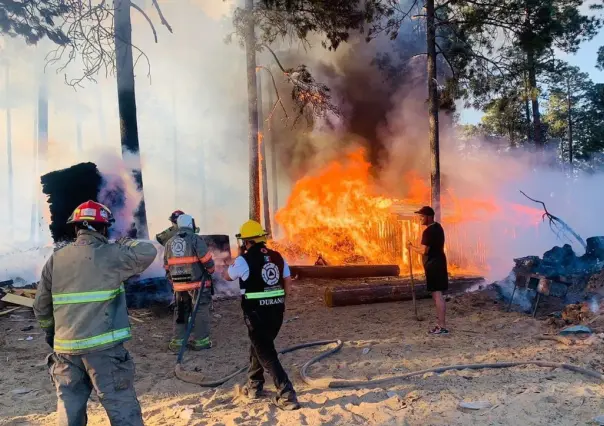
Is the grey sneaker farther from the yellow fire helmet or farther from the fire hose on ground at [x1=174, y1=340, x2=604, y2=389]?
the yellow fire helmet

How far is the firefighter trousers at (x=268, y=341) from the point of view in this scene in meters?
4.39

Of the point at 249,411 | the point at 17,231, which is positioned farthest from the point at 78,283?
the point at 17,231

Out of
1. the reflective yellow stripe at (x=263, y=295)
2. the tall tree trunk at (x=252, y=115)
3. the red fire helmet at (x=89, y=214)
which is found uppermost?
the tall tree trunk at (x=252, y=115)

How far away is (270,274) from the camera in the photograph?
4.58 meters

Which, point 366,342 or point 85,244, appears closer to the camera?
point 85,244

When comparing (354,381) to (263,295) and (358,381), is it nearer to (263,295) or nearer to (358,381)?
(358,381)

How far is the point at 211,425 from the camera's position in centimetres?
407

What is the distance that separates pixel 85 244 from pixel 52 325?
0.68 metres

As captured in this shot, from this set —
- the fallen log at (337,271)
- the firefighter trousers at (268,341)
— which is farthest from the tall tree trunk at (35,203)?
the firefighter trousers at (268,341)

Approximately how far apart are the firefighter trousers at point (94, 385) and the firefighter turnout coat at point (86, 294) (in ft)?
0.27

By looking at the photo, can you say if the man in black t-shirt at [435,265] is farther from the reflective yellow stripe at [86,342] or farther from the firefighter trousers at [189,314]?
the reflective yellow stripe at [86,342]

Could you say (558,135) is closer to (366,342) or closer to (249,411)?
(366,342)

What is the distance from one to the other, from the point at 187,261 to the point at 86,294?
→ 130 inches

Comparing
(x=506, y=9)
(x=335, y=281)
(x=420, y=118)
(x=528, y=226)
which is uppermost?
(x=506, y=9)
